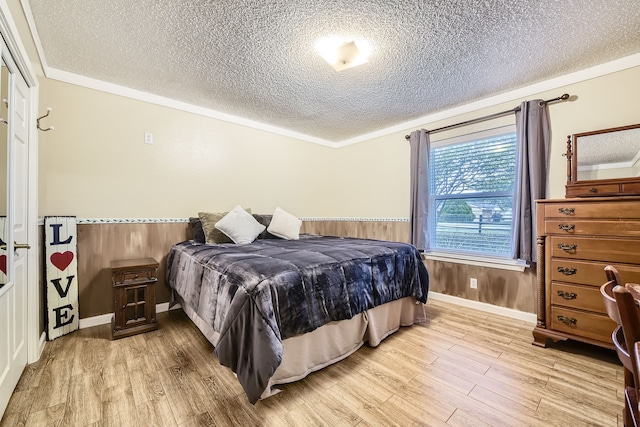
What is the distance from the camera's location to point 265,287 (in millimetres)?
1493

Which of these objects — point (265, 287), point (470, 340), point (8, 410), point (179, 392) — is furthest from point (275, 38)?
point (470, 340)

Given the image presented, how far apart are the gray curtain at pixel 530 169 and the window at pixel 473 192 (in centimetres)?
17

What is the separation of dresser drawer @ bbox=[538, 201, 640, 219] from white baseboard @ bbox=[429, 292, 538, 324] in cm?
109

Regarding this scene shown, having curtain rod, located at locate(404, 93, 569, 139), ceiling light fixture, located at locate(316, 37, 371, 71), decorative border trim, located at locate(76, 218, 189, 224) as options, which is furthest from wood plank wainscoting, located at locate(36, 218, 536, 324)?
ceiling light fixture, located at locate(316, 37, 371, 71)

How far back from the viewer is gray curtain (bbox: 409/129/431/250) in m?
3.40

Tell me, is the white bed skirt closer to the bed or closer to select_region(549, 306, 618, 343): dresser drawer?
the bed

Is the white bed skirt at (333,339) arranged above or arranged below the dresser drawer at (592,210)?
below

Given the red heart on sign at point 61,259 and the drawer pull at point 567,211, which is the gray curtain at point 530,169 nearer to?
the drawer pull at point 567,211

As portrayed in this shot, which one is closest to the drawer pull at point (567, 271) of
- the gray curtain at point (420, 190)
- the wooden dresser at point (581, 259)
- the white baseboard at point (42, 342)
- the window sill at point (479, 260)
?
the wooden dresser at point (581, 259)

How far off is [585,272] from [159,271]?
12.6 feet

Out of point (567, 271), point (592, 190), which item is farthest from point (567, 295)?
point (592, 190)

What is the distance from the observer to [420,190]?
11.2 feet

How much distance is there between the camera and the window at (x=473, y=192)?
2867mm

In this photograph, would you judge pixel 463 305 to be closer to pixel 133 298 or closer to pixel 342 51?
pixel 342 51
